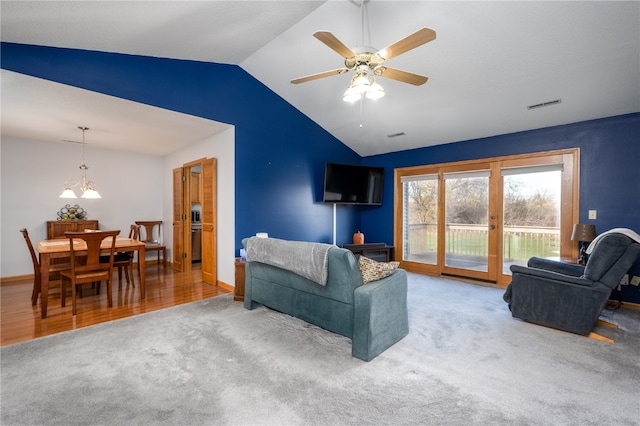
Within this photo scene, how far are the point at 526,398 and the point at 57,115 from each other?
557cm

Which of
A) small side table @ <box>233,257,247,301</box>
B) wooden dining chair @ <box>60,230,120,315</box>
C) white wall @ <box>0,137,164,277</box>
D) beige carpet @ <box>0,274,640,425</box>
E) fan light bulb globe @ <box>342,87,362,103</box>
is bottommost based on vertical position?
beige carpet @ <box>0,274,640,425</box>

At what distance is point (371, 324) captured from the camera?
2238 mm

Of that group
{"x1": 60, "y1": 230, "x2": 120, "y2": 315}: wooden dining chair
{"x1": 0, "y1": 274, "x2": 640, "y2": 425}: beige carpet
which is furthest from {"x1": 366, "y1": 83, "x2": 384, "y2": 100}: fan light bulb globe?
{"x1": 60, "y1": 230, "x2": 120, "y2": 315}: wooden dining chair

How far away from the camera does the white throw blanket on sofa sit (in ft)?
7.98

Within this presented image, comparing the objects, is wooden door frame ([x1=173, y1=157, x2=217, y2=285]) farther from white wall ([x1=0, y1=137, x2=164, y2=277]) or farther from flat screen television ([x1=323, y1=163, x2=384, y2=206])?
flat screen television ([x1=323, y1=163, x2=384, y2=206])

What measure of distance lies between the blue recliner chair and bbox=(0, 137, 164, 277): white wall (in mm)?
6689

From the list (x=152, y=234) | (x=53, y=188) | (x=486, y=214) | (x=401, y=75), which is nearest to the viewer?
(x=401, y=75)

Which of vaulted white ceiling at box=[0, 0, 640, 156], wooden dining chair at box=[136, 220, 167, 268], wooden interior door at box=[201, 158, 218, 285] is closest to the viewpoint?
vaulted white ceiling at box=[0, 0, 640, 156]

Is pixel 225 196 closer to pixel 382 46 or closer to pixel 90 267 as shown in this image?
pixel 90 267

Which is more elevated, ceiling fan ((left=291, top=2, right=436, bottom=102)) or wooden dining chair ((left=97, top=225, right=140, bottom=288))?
ceiling fan ((left=291, top=2, right=436, bottom=102))

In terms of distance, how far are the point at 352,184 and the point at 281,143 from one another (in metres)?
1.62

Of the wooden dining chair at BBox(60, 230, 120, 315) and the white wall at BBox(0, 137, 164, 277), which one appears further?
the white wall at BBox(0, 137, 164, 277)

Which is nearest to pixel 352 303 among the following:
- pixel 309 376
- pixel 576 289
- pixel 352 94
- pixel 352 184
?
pixel 309 376

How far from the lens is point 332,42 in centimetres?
209
